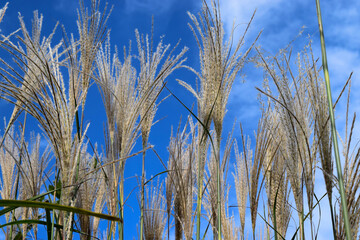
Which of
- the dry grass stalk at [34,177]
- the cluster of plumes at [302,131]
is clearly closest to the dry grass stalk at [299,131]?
the cluster of plumes at [302,131]

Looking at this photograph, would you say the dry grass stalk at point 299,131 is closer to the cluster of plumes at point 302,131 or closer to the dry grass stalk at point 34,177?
the cluster of plumes at point 302,131

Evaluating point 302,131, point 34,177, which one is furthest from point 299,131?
point 34,177

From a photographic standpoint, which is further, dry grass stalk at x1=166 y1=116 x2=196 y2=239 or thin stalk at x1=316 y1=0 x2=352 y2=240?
dry grass stalk at x1=166 y1=116 x2=196 y2=239

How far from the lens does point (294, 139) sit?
8.04ft

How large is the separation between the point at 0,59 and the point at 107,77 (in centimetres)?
90

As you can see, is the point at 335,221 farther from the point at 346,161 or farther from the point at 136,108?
the point at 136,108

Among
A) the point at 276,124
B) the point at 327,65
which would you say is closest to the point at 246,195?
the point at 276,124

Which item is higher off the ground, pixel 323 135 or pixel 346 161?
pixel 323 135

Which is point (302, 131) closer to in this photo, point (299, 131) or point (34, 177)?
point (299, 131)

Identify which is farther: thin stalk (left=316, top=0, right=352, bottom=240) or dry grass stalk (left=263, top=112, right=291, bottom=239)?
dry grass stalk (left=263, top=112, right=291, bottom=239)

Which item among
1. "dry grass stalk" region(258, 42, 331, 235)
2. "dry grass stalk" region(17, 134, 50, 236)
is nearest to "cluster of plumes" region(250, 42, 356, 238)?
"dry grass stalk" region(258, 42, 331, 235)

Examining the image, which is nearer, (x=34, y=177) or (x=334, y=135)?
(x=334, y=135)

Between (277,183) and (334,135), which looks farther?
(277,183)

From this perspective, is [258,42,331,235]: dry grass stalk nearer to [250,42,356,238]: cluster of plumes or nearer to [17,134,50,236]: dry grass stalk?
[250,42,356,238]: cluster of plumes
